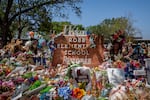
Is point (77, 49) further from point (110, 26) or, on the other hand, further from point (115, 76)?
point (110, 26)

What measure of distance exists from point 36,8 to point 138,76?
2046cm

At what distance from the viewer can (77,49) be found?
43.1ft

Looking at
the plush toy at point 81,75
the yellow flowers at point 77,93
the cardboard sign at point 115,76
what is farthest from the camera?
the cardboard sign at point 115,76

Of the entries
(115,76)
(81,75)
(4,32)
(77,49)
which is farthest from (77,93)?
(4,32)

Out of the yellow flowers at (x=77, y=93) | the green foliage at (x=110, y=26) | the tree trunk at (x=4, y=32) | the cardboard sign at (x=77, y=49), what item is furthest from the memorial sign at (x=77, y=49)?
the green foliage at (x=110, y=26)

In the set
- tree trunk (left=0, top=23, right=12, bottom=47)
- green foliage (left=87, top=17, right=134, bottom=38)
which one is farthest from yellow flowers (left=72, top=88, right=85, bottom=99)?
green foliage (left=87, top=17, right=134, bottom=38)

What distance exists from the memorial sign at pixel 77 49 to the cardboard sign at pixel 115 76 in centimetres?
299

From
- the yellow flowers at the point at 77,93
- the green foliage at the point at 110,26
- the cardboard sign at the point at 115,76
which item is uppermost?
the green foliage at the point at 110,26

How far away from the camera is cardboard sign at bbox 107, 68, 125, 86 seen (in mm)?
9634

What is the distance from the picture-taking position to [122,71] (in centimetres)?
1007

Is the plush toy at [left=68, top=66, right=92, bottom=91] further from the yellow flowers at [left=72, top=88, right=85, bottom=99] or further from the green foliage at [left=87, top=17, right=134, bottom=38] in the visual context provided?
the green foliage at [left=87, top=17, right=134, bottom=38]

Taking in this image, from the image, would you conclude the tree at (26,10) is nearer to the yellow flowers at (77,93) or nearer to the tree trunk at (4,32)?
the tree trunk at (4,32)

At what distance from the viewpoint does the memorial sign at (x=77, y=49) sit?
13016mm

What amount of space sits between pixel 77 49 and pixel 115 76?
356 centimetres
